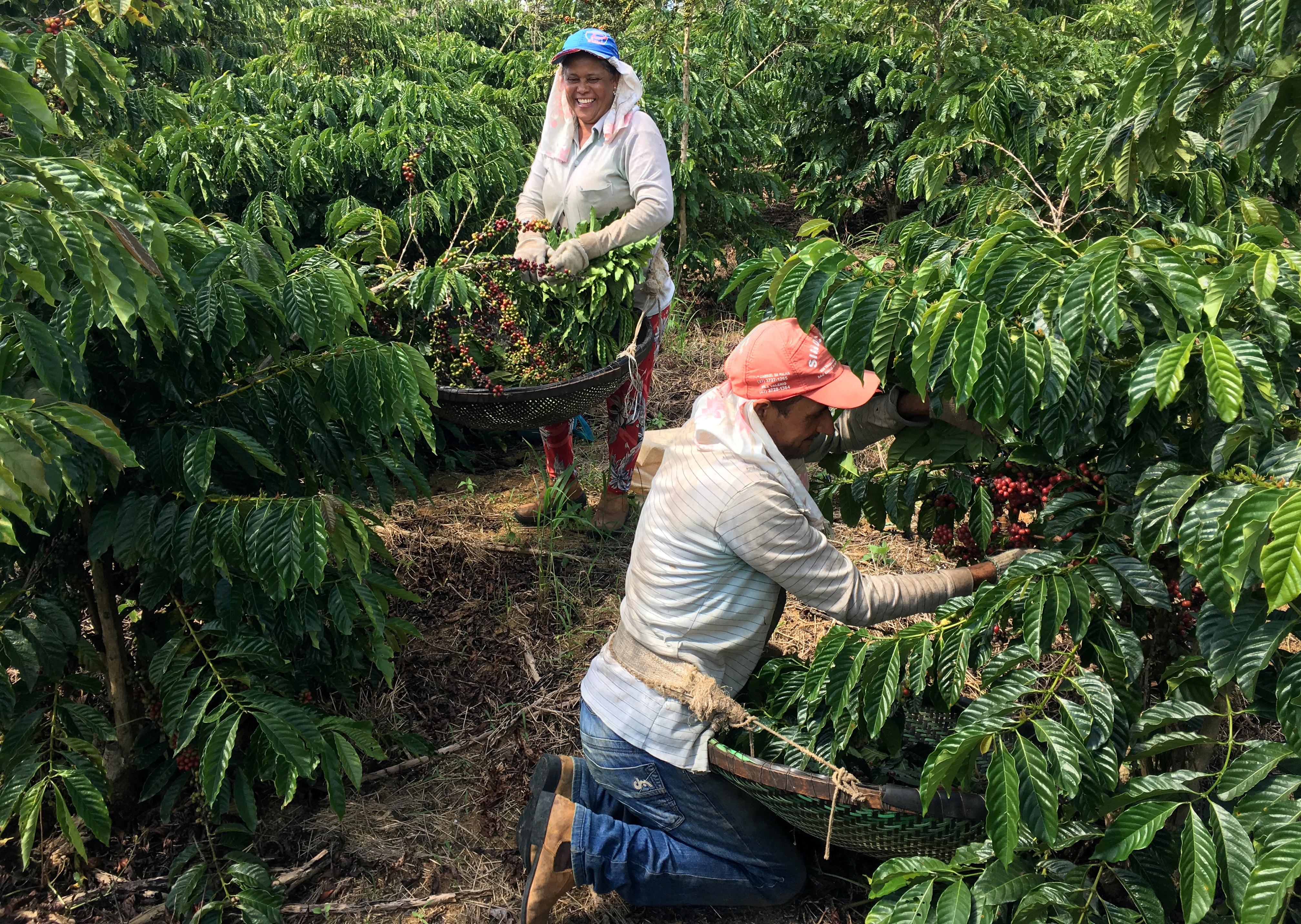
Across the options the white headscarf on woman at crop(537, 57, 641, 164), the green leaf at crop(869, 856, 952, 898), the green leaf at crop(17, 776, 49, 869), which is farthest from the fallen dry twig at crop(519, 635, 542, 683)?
the white headscarf on woman at crop(537, 57, 641, 164)

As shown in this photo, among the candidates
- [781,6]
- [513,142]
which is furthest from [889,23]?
[513,142]

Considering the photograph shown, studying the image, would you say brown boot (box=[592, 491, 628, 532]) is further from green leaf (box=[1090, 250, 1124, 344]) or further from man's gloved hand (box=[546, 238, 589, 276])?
green leaf (box=[1090, 250, 1124, 344])

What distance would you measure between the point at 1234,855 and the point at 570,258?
2621mm

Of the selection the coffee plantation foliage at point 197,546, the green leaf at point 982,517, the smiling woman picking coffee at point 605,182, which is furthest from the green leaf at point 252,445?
the green leaf at point 982,517

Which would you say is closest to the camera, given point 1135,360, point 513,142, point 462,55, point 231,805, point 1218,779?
point 1218,779

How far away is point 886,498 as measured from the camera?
2.36 m

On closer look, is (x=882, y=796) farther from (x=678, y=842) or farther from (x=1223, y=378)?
(x=1223, y=378)

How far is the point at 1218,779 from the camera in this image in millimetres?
1614

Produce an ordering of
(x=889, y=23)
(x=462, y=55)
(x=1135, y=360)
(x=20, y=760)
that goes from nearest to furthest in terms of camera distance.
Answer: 1. (x=1135, y=360)
2. (x=20, y=760)
3. (x=889, y=23)
4. (x=462, y=55)

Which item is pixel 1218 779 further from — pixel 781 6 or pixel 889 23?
pixel 781 6

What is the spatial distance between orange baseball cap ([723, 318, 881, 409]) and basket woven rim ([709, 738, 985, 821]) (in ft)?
2.60

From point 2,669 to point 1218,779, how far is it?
2.45 m

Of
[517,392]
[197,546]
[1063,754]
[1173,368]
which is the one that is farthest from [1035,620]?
[517,392]

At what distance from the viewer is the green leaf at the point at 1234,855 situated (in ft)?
4.94
